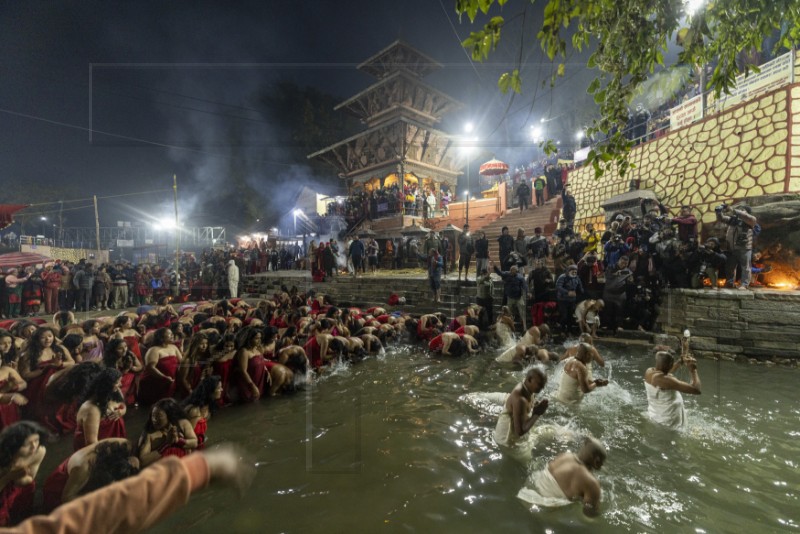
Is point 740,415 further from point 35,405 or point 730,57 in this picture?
point 35,405

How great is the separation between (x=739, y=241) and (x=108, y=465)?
40.7 feet

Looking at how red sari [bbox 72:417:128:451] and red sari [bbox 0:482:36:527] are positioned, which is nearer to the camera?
red sari [bbox 0:482:36:527]

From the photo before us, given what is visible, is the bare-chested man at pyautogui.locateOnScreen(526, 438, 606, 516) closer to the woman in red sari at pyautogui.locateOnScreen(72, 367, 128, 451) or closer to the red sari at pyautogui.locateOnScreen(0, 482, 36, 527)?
the red sari at pyautogui.locateOnScreen(0, 482, 36, 527)

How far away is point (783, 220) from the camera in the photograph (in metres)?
9.49

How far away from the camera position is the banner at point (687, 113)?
1323 cm

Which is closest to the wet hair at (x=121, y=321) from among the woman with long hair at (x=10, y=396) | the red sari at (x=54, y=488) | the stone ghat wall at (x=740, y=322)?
the woman with long hair at (x=10, y=396)

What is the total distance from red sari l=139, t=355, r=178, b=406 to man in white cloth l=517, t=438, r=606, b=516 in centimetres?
536

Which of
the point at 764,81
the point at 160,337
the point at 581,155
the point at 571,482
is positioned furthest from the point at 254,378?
the point at 581,155

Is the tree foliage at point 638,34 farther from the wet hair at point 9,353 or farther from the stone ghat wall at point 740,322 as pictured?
the wet hair at point 9,353

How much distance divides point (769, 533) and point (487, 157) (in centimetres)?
4064

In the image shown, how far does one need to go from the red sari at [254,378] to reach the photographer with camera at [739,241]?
11.0m

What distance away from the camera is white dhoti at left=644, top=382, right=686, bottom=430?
4.50m

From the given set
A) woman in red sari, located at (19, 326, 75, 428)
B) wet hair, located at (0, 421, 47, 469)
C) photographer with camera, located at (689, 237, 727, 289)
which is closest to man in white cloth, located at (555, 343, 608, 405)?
photographer with camera, located at (689, 237, 727, 289)

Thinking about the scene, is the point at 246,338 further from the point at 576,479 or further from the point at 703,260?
the point at 703,260
